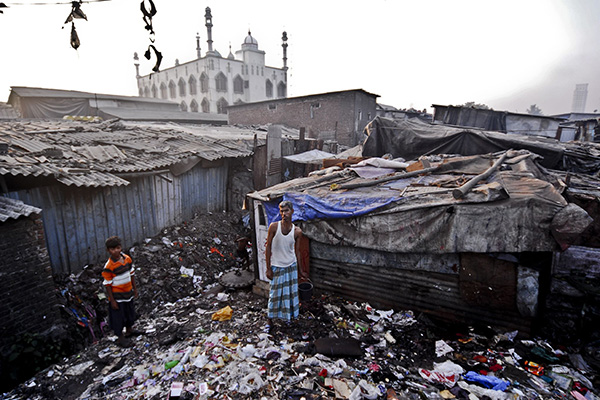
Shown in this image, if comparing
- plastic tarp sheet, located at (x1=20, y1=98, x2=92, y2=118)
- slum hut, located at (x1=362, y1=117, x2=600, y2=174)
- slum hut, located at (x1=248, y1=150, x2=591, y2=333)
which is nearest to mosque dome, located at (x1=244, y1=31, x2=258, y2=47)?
plastic tarp sheet, located at (x1=20, y1=98, x2=92, y2=118)

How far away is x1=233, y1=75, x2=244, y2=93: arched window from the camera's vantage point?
4259cm

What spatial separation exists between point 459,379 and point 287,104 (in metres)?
22.7

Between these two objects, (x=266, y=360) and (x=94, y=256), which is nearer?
(x=266, y=360)

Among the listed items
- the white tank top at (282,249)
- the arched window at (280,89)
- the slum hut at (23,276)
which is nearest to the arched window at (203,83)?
the arched window at (280,89)

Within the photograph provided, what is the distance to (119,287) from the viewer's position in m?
4.03

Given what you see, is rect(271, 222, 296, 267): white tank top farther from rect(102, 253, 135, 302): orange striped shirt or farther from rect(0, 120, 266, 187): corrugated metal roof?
rect(0, 120, 266, 187): corrugated metal roof

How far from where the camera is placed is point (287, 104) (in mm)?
23484

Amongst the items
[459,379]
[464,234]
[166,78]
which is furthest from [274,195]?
[166,78]

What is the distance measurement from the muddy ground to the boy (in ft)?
1.29

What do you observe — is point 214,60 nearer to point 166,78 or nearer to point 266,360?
point 166,78

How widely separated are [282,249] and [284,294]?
28.0 inches

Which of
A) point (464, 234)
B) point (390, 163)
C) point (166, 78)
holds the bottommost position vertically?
point (464, 234)

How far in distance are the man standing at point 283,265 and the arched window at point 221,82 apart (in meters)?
41.9

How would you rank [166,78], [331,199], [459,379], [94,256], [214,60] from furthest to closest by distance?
[166,78] < [214,60] < [94,256] < [331,199] < [459,379]
